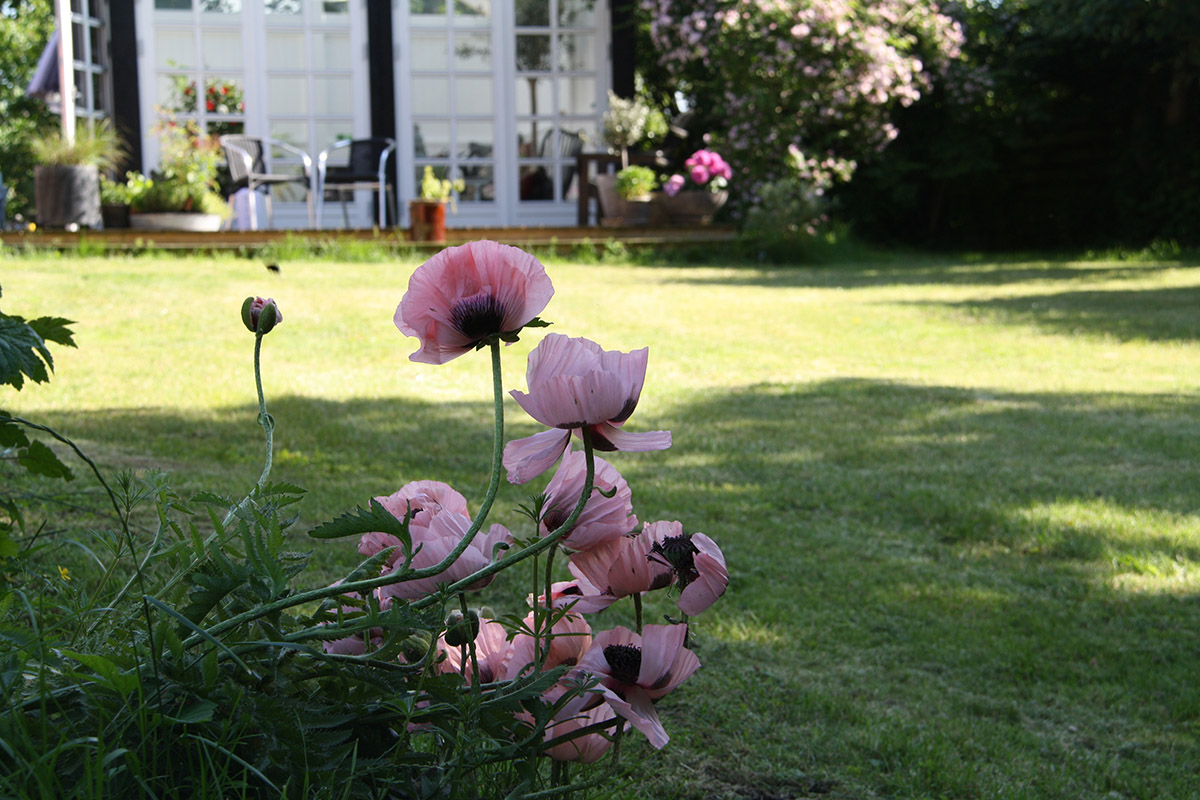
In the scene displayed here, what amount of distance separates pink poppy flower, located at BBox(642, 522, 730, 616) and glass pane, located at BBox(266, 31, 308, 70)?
11494mm

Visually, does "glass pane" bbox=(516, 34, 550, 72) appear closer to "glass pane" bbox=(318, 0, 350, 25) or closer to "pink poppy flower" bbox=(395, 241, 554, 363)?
"glass pane" bbox=(318, 0, 350, 25)

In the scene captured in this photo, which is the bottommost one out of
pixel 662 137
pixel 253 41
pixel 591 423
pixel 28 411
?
pixel 28 411

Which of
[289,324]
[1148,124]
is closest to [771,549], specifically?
[289,324]

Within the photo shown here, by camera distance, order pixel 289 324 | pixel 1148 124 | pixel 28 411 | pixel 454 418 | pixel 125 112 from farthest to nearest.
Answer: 1. pixel 1148 124
2. pixel 125 112
3. pixel 289 324
4. pixel 454 418
5. pixel 28 411

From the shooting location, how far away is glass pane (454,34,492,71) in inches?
451

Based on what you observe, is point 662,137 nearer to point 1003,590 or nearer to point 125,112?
point 125,112

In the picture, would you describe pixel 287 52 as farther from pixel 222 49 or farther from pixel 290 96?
pixel 222 49

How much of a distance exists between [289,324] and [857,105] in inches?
289

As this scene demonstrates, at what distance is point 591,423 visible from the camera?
30.5 inches

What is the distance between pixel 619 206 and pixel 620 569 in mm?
9714

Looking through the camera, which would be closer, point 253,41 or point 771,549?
point 771,549

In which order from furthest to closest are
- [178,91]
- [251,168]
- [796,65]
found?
1. [178,91]
2. [796,65]
3. [251,168]

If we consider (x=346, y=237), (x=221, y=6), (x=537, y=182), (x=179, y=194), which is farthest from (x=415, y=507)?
(x=221, y=6)

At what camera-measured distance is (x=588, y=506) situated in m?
0.84
